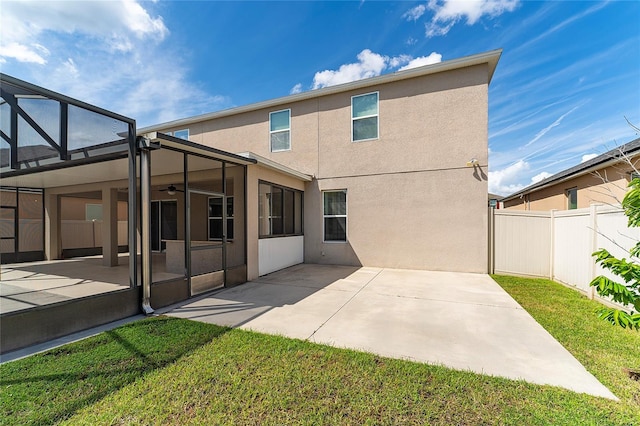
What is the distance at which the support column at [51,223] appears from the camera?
10445 mm

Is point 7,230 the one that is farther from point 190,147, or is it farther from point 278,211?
point 278,211

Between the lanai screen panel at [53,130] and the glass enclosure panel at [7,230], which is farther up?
the lanai screen panel at [53,130]

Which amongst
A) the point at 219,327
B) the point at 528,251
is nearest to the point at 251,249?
the point at 219,327

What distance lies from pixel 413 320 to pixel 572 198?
11168mm

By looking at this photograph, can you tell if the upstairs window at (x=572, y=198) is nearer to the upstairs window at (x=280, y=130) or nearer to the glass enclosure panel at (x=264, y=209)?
the upstairs window at (x=280, y=130)

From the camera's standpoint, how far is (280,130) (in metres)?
10.4

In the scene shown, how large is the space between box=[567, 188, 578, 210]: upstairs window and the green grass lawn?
919cm

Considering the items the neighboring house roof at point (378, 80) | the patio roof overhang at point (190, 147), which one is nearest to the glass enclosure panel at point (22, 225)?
the neighboring house roof at point (378, 80)

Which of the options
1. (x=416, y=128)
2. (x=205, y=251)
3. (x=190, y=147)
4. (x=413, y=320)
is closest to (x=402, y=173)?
(x=416, y=128)

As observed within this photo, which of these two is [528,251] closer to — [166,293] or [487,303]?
[487,303]

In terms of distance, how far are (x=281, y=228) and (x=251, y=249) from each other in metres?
1.91

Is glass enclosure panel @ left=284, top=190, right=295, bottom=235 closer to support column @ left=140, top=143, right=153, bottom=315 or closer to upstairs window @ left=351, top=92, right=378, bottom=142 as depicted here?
upstairs window @ left=351, top=92, right=378, bottom=142

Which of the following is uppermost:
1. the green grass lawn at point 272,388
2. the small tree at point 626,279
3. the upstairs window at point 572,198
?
the upstairs window at point 572,198

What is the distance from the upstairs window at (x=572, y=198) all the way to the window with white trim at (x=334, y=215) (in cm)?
934
